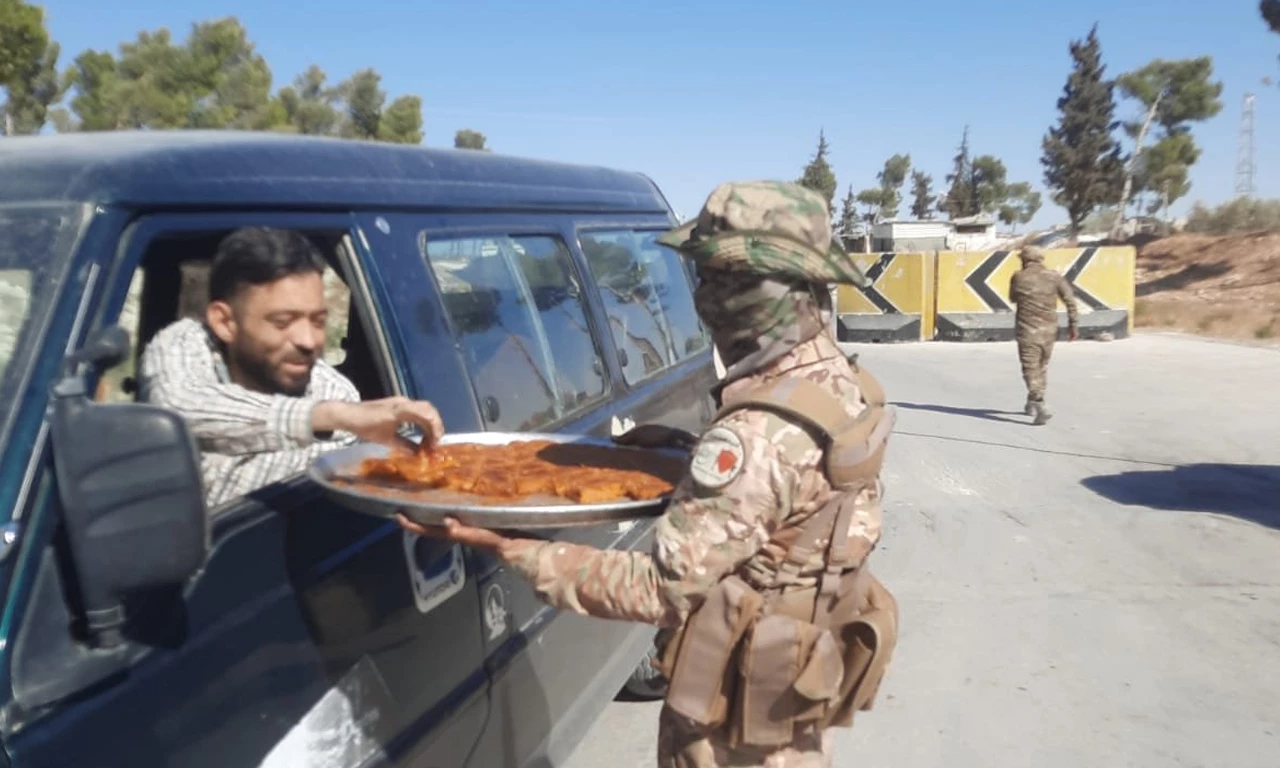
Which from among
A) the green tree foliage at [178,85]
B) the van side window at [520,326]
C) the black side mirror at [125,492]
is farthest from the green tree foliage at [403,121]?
the black side mirror at [125,492]

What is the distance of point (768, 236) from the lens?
201 cm

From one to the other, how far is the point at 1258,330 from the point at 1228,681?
19.3 meters

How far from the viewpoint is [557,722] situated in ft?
9.73

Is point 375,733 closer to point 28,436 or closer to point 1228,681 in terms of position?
point 28,436

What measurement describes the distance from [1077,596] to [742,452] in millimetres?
4457

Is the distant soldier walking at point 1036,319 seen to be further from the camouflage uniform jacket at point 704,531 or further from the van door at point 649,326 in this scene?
the camouflage uniform jacket at point 704,531

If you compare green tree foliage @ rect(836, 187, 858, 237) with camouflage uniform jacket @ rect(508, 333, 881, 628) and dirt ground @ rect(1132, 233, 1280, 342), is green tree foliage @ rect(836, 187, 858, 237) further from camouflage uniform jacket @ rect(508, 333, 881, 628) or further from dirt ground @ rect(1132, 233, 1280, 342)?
camouflage uniform jacket @ rect(508, 333, 881, 628)

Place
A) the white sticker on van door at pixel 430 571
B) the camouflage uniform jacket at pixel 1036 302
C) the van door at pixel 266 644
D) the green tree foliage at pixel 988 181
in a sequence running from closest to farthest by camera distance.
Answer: the van door at pixel 266 644 < the white sticker on van door at pixel 430 571 < the camouflage uniform jacket at pixel 1036 302 < the green tree foliage at pixel 988 181

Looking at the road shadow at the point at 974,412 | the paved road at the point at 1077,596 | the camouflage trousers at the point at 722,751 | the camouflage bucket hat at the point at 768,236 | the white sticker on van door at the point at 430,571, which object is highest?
the camouflage bucket hat at the point at 768,236

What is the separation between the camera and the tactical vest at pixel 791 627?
2.03 m

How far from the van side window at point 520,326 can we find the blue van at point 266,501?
0.4 inches

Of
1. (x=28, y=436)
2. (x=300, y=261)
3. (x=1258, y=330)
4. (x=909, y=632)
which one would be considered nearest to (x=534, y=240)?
(x=300, y=261)

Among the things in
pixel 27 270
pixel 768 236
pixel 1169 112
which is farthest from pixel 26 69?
pixel 1169 112

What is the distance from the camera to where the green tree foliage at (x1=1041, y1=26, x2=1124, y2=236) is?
48219mm
